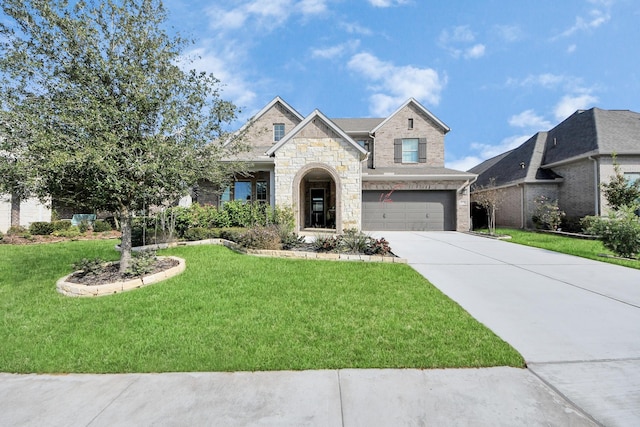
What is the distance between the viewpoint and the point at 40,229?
1416 centimetres

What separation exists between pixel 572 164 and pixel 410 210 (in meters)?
9.65

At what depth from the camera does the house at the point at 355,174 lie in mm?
13648

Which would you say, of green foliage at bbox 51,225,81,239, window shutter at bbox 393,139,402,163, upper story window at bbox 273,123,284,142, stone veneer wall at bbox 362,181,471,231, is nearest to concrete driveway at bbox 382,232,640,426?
stone veneer wall at bbox 362,181,471,231

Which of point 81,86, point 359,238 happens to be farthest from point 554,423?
point 81,86

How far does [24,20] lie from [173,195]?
406 centimetres

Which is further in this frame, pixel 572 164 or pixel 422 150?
pixel 422 150

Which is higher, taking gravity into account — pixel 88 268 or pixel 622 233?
pixel 622 233

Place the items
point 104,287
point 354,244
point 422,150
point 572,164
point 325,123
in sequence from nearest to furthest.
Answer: point 104,287 < point 354,244 < point 325,123 < point 572,164 < point 422,150

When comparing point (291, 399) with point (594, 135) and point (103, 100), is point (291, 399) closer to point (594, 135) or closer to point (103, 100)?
point (103, 100)

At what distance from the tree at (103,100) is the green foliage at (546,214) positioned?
60.1 feet

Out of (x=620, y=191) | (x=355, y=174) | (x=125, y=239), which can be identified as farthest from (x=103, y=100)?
(x=620, y=191)

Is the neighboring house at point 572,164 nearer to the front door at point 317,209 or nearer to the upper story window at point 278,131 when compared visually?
the front door at point 317,209

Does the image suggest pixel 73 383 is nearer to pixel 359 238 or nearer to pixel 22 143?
pixel 22 143

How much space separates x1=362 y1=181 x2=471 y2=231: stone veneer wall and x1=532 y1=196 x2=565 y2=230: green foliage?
4.15 meters
